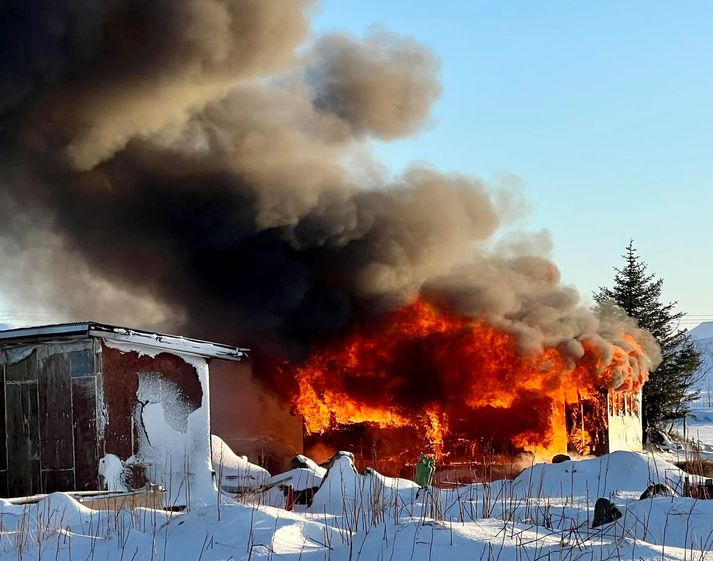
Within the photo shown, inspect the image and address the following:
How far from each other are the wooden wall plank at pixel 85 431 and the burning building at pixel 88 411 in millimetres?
16

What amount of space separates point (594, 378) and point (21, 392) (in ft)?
58.5

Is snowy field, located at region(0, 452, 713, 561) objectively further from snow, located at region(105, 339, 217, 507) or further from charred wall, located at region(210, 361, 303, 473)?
charred wall, located at region(210, 361, 303, 473)

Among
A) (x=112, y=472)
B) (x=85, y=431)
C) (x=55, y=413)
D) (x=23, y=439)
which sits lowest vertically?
(x=112, y=472)

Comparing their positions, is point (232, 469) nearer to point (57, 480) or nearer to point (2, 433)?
point (57, 480)

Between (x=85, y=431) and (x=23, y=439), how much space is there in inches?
51.7

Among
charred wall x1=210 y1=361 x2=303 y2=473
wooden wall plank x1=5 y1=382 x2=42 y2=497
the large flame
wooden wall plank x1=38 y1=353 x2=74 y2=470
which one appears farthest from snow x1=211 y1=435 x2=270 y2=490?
charred wall x1=210 y1=361 x2=303 y2=473

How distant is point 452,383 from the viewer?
2706 cm

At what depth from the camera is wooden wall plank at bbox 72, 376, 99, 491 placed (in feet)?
47.4

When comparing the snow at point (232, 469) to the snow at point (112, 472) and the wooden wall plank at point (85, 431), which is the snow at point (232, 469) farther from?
the wooden wall plank at point (85, 431)

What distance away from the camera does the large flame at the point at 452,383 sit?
26625mm

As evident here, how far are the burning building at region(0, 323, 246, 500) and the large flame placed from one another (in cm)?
1193

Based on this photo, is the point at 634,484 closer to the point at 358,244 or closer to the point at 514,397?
the point at 514,397

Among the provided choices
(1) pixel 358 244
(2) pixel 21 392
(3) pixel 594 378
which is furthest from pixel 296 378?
(2) pixel 21 392

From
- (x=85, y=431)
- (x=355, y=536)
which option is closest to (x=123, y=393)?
(x=85, y=431)
